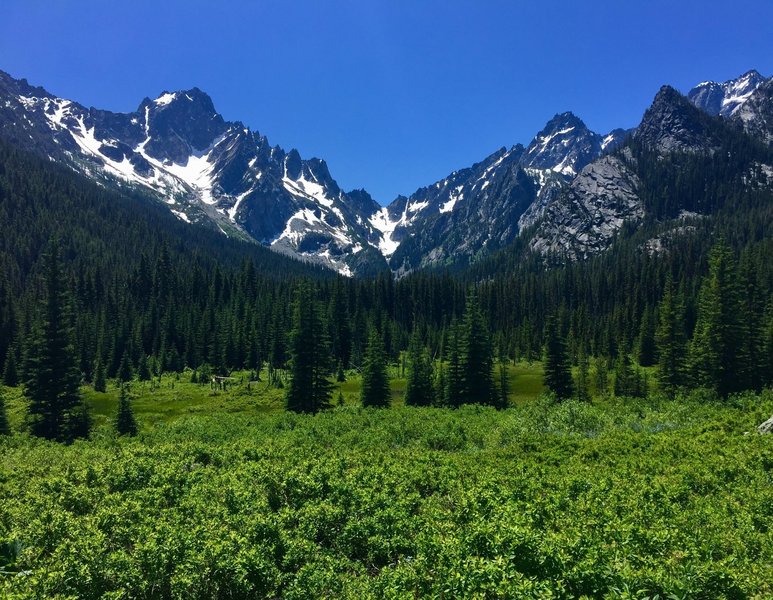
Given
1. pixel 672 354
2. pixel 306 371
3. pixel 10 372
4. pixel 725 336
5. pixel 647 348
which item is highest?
pixel 725 336

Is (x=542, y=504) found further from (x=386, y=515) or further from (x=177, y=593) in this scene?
(x=177, y=593)

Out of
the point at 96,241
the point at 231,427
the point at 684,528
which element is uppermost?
the point at 96,241

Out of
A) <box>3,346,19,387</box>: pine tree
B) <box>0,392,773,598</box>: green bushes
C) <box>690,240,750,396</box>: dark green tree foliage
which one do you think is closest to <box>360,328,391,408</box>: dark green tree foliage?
<box>0,392,773,598</box>: green bushes

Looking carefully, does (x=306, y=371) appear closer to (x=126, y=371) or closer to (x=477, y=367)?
(x=477, y=367)

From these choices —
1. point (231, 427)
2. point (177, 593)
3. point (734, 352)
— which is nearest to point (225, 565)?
point (177, 593)

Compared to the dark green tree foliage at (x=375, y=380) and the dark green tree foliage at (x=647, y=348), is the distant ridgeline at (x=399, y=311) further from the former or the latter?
the dark green tree foliage at (x=375, y=380)

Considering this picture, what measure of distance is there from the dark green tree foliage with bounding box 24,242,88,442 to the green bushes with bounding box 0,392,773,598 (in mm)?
26440

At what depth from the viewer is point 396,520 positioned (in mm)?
11633

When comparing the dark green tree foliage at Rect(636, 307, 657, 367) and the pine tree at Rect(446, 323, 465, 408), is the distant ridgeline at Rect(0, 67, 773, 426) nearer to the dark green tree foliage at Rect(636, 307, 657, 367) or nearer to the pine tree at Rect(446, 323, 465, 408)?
the dark green tree foliage at Rect(636, 307, 657, 367)

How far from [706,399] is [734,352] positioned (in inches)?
854

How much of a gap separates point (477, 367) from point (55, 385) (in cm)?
4657

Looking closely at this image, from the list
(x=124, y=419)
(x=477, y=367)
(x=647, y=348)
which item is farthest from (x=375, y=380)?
(x=647, y=348)

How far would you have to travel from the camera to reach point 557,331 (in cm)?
6462

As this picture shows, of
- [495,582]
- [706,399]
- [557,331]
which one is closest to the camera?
[495,582]
